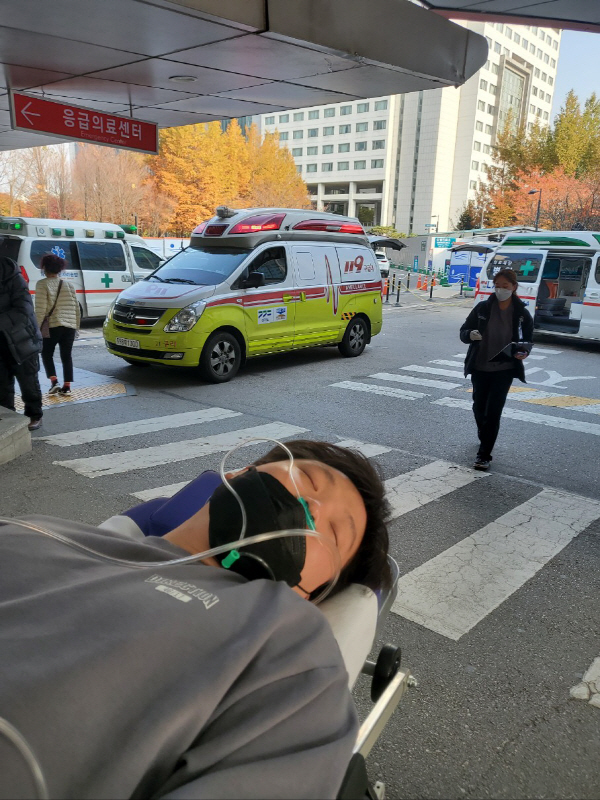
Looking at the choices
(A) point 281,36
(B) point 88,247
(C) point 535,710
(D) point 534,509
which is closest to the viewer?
(C) point 535,710

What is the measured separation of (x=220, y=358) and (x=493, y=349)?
15.7 ft

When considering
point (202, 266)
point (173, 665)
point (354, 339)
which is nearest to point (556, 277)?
point (354, 339)

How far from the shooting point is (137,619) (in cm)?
Answer: 139

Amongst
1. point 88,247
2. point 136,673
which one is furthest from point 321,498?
point 88,247

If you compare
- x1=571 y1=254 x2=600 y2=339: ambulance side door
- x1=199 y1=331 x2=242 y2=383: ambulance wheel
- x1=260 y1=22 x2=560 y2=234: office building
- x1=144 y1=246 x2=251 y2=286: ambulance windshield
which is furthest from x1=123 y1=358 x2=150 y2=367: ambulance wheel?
x1=260 y1=22 x2=560 y2=234: office building

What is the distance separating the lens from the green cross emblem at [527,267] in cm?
1575

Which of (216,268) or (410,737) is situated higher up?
(216,268)

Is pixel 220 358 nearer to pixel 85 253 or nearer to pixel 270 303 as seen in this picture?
pixel 270 303

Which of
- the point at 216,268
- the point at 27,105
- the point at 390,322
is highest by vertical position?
the point at 27,105

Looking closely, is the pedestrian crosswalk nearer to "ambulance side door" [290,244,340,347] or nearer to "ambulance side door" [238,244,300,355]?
"ambulance side door" [238,244,300,355]

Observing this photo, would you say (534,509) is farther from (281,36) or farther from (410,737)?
(281,36)

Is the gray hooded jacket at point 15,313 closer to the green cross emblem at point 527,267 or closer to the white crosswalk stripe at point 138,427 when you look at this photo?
the white crosswalk stripe at point 138,427

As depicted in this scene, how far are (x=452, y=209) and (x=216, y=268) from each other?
90748mm

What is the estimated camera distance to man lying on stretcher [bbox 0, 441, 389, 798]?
1220 mm
